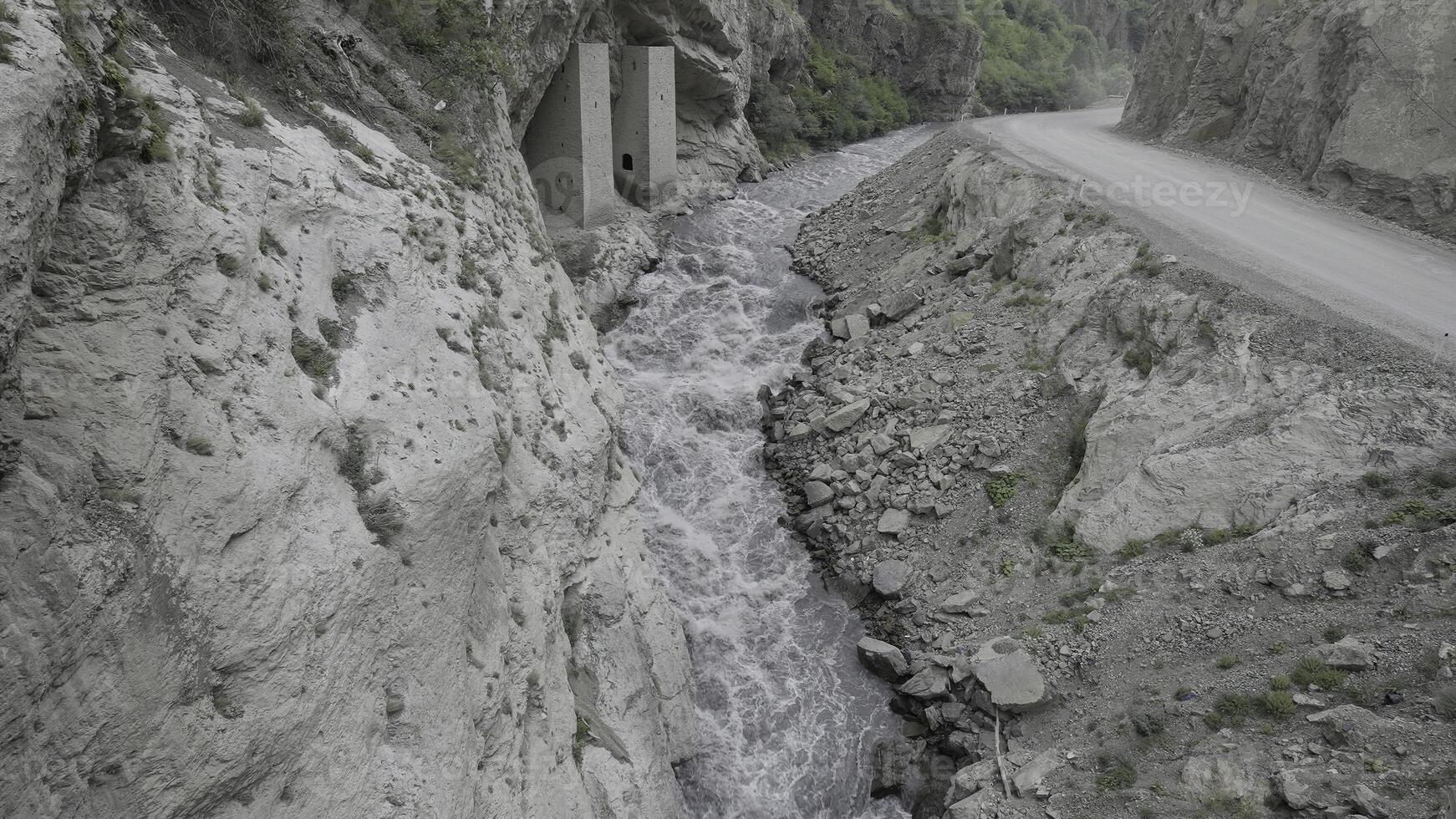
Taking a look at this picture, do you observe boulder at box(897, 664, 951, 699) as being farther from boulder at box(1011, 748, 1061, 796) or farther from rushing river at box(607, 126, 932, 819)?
boulder at box(1011, 748, 1061, 796)

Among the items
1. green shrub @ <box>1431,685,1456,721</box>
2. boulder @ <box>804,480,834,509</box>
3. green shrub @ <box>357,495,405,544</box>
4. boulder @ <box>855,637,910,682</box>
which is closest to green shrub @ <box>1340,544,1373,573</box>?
green shrub @ <box>1431,685,1456,721</box>

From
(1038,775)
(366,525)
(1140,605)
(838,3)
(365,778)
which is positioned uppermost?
(838,3)

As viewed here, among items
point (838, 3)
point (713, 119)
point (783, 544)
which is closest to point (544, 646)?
point (783, 544)

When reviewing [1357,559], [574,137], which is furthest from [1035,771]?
[574,137]

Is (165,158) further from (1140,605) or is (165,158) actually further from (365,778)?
(1140,605)

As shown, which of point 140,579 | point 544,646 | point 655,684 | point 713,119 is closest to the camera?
point 140,579

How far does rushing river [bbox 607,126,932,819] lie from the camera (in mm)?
11773

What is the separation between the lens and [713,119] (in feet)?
120

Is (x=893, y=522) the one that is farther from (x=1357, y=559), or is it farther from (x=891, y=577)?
(x=1357, y=559)

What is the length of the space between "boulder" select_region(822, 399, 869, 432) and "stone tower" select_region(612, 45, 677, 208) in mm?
15006

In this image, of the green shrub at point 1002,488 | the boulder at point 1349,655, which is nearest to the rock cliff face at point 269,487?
the green shrub at point 1002,488

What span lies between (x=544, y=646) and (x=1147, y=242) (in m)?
14.7

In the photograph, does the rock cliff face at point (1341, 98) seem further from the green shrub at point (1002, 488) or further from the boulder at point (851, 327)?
the boulder at point (851, 327)

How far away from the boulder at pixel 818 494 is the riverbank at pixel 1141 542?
0.24ft
